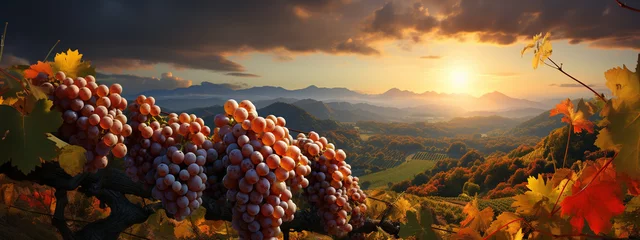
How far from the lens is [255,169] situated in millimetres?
1292

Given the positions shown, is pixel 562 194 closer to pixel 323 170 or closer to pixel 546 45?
pixel 546 45

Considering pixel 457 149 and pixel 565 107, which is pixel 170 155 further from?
pixel 457 149

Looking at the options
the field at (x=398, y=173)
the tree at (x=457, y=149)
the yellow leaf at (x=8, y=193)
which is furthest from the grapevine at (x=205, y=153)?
the tree at (x=457, y=149)

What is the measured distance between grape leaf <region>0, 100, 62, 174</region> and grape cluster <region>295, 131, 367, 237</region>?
36.1 inches

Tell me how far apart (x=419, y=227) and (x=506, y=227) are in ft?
1.73

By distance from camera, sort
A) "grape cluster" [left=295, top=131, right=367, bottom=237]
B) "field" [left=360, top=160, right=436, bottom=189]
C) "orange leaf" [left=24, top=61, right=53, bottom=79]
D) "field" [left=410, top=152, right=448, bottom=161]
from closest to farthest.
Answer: "orange leaf" [left=24, top=61, right=53, bottom=79] < "grape cluster" [left=295, top=131, right=367, bottom=237] < "field" [left=360, top=160, right=436, bottom=189] < "field" [left=410, top=152, right=448, bottom=161]

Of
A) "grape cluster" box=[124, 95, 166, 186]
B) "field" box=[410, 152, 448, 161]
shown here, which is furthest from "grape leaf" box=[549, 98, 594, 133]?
"field" box=[410, 152, 448, 161]

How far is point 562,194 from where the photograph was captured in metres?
1.58

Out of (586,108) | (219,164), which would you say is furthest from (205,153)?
(586,108)

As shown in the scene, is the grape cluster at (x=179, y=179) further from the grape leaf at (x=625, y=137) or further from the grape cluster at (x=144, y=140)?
the grape leaf at (x=625, y=137)

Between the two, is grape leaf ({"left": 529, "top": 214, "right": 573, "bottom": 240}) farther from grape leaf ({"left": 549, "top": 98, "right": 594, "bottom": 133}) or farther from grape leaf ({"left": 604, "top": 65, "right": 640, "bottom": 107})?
grape leaf ({"left": 604, "top": 65, "right": 640, "bottom": 107})

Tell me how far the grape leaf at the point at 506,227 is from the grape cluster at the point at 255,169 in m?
0.91

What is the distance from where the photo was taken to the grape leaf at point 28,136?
1.11m

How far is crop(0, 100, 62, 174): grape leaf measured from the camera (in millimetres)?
1107
